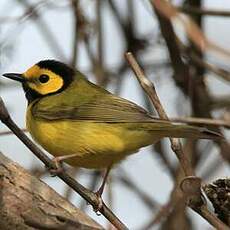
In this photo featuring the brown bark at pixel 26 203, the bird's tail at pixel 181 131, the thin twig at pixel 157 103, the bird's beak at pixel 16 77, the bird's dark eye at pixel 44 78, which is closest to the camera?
the brown bark at pixel 26 203

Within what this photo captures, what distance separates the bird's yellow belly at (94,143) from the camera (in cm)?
292

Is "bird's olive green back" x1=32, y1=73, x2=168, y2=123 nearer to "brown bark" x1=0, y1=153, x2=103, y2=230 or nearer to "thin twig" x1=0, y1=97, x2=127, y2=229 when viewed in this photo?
"thin twig" x1=0, y1=97, x2=127, y2=229

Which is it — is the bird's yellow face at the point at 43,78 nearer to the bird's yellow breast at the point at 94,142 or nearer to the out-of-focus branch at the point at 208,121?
the bird's yellow breast at the point at 94,142

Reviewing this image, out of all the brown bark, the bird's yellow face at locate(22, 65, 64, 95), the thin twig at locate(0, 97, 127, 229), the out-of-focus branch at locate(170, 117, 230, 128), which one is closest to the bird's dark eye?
the bird's yellow face at locate(22, 65, 64, 95)

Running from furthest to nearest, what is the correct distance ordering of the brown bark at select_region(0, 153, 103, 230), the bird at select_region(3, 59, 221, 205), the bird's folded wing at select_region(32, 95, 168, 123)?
the bird's folded wing at select_region(32, 95, 168, 123) < the bird at select_region(3, 59, 221, 205) < the brown bark at select_region(0, 153, 103, 230)

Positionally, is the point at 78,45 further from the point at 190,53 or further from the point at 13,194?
the point at 13,194

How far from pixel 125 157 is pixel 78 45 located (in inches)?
42.6

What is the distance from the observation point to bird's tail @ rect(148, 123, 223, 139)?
2.52 m

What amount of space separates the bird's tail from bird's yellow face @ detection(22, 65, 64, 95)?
816mm

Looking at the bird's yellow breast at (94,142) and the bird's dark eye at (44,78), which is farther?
the bird's dark eye at (44,78)

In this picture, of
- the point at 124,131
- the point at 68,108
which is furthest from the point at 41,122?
the point at 124,131

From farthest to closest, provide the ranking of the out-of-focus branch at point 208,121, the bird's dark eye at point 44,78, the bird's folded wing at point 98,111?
the bird's dark eye at point 44,78 → the bird's folded wing at point 98,111 → the out-of-focus branch at point 208,121

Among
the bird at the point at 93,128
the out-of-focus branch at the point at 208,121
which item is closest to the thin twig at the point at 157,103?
the out-of-focus branch at the point at 208,121

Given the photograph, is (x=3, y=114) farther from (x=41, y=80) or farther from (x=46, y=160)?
(x=41, y=80)
